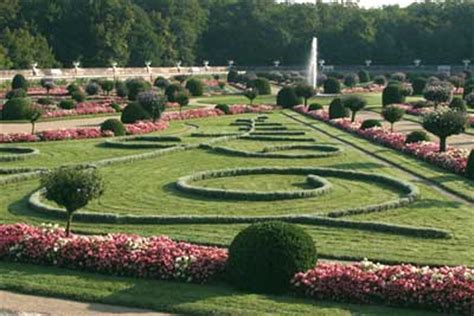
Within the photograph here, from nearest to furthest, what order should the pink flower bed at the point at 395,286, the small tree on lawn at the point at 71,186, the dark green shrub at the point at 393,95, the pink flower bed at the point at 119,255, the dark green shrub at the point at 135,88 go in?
the pink flower bed at the point at 395,286 < the pink flower bed at the point at 119,255 < the small tree on lawn at the point at 71,186 < the dark green shrub at the point at 393,95 < the dark green shrub at the point at 135,88

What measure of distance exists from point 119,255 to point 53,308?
1909 millimetres

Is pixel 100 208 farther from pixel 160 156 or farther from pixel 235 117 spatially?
pixel 235 117

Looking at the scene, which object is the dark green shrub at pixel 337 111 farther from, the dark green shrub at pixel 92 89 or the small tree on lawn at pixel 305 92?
the dark green shrub at pixel 92 89

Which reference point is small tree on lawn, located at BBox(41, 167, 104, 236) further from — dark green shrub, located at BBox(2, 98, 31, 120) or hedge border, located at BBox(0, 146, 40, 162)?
dark green shrub, located at BBox(2, 98, 31, 120)

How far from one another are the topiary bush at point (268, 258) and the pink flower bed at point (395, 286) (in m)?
0.19

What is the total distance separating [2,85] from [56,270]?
171ft

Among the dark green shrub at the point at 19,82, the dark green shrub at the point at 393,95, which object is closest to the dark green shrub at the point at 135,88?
the dark green shrub at the point at 19,82

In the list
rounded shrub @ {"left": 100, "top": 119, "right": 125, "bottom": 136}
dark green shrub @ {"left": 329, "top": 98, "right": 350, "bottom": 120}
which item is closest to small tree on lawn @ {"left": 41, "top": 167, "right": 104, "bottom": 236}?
rounded shrub @ {"left": 100, "top": 119, "right": 125, "bottom": 136}

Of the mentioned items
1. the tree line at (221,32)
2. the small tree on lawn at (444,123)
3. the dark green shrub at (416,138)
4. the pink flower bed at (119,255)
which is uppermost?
the tree line at (221,32)

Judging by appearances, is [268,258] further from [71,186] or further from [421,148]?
[421,148]

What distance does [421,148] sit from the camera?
2473 cm

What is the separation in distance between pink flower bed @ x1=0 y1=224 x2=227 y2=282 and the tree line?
2435 inches

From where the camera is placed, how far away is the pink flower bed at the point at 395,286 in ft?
31.5

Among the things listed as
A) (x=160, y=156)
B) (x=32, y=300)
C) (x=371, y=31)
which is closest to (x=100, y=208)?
(x=32, y=300)
